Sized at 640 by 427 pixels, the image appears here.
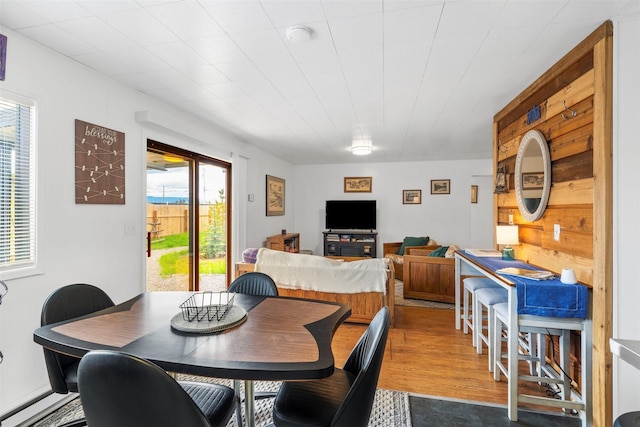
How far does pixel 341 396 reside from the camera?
1.40m

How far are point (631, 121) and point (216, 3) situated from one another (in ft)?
7.58

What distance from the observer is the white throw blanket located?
3.43m

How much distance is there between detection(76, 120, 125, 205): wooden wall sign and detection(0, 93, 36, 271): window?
0.95 ft

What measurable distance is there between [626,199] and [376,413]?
194cm

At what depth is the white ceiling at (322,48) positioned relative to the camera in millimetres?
1641

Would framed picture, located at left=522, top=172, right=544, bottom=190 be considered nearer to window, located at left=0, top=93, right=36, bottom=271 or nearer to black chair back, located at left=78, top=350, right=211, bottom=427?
black chair back, located at left=78, top=350, right=211, bottom=427

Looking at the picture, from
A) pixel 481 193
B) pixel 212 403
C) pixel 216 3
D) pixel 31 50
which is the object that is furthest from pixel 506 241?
pixel 481 193

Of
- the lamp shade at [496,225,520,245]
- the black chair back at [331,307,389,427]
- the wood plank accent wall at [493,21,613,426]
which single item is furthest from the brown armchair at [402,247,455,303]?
the black chair back at [331,307,389,427]

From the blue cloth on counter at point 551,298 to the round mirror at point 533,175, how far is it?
2.33 ft

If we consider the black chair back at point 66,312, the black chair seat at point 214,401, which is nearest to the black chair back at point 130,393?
the black chair seat at point 214,401

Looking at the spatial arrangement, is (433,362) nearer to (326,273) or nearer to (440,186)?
(326,273)

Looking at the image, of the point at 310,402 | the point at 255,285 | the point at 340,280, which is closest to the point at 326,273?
the point at 340,280

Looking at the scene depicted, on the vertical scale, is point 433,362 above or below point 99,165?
below

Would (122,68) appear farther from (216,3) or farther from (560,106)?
(560,106)
